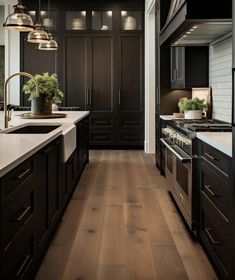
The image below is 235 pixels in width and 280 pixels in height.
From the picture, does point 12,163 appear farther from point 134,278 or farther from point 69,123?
point 69,123

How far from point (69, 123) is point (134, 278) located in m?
2.36

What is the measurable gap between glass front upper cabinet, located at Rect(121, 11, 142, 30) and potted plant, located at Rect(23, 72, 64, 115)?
4220mm

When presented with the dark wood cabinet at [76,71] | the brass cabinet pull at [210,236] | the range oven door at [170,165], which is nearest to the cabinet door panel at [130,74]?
the dark wood cabinet at [76,71]

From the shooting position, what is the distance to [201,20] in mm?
3898

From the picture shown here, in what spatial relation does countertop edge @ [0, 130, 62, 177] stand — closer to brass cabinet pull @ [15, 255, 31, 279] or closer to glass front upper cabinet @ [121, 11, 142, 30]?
brass cabinet pull @ [15, 255, 31, 279]

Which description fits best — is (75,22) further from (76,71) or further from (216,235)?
(216,235)

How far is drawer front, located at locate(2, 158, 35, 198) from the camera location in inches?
81.5

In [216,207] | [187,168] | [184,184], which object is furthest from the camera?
[184,184]

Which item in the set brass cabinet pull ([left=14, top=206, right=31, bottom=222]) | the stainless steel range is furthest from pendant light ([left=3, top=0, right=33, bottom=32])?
brass cabinet pull ([left=14, top=206, right=31, bottom=222])

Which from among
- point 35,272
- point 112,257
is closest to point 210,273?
point 112,257

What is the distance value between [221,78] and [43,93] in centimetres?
197

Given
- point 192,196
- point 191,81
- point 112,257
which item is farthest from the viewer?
point 191,81

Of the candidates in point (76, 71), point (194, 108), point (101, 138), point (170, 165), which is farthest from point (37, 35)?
point (101, 138)

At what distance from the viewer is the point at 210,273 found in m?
2.99
